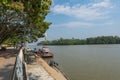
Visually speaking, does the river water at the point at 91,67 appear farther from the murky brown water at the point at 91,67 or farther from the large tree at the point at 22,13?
the large tree at the point at 22,13

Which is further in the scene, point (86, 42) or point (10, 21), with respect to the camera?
point (86, 42)

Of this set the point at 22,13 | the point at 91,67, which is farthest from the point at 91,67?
the point at 22,13

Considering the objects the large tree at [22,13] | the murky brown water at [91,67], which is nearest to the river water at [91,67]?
the murky brown water at [91,67]

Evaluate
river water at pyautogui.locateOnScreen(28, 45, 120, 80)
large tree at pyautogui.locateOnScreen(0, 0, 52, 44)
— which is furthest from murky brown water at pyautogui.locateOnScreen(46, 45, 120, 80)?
large tree at pyautogui.locateOnScreen(0, 0, 52, 44)

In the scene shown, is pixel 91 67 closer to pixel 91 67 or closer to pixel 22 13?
pixel 91 67

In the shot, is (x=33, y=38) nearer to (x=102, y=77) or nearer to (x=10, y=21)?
(x=10, y=21)

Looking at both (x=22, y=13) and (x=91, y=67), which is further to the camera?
(x=91, y=67)

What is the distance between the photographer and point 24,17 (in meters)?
25.5

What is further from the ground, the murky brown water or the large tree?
the large tree

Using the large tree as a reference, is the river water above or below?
below

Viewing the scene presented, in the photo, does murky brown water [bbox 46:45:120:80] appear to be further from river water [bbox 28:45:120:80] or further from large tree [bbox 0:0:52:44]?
large tree [bbox 0:0:52:44]

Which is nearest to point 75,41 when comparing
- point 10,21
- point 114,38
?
point 114,38

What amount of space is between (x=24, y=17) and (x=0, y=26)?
10.9 ft

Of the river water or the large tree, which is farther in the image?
the river water
